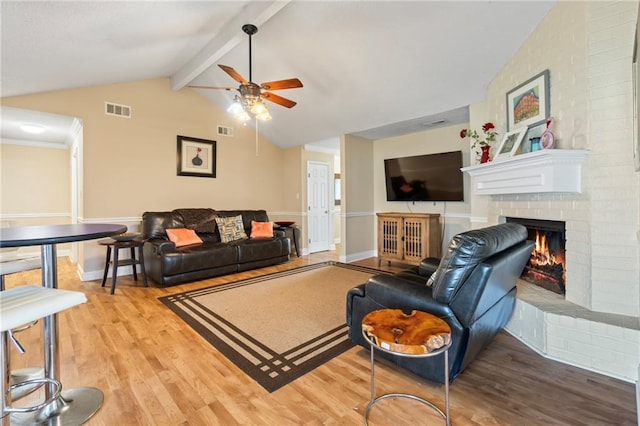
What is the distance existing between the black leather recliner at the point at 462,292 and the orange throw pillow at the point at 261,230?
3.33 meters

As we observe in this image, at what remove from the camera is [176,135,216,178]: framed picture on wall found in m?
5.10

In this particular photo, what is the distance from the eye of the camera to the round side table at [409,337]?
129cm

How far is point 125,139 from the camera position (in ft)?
14.8

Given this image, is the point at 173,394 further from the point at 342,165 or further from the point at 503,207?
the point at 342,165

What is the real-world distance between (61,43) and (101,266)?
3019mm

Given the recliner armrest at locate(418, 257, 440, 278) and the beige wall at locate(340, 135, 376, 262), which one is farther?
the beige wall at locate(340, 135, 376, 262)

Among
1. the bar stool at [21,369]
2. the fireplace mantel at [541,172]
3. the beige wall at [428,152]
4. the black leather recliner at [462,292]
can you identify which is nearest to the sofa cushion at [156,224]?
the bar stool at [21,369]

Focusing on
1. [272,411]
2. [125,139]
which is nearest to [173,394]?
[272,411]

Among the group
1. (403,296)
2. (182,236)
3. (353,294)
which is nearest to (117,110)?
(182,236)

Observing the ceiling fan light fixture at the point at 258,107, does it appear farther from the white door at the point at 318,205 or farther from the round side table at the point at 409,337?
the white door at the point at 318,205

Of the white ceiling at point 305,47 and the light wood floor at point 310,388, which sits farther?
the white ceiling at point 305,47

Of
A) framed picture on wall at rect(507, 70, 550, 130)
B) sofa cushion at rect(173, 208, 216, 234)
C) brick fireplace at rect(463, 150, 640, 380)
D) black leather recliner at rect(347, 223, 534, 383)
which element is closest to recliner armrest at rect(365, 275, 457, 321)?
black leather recliner at rect(347, 223, 534, 383)

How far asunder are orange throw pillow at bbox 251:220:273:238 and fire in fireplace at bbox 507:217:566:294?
3.76m

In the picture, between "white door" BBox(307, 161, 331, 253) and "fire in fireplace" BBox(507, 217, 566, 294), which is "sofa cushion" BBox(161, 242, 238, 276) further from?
"fire in fireplace" BBox(507, 217, 566, 294)
